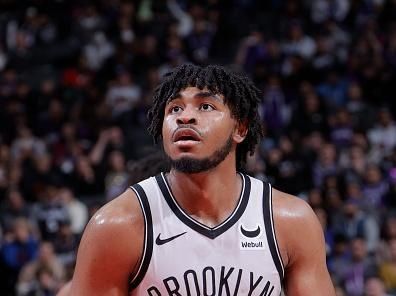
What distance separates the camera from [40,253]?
33.9 feet

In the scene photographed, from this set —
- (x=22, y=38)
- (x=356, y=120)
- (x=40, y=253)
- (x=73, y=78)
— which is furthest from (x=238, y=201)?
(x=22, y=38)

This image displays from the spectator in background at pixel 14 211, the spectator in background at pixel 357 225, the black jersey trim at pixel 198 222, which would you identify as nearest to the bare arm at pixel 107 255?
the black jersey trim at pixel 198 222

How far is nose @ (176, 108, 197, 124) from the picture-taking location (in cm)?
389

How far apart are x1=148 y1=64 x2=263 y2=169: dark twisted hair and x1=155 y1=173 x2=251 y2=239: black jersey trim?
8.8 inches

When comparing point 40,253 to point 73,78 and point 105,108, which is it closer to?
point 105,108

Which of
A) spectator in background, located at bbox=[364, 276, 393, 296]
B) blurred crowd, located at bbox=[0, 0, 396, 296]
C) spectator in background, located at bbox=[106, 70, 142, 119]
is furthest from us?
spectator in background, located at bbox=[106, 70, 142, 119]

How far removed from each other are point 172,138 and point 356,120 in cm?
963

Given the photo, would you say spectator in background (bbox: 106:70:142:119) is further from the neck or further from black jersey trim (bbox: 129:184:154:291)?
black jersey trim (bbox: 129:184:154:291)

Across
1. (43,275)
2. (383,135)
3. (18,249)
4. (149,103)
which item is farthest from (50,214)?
(383,135)

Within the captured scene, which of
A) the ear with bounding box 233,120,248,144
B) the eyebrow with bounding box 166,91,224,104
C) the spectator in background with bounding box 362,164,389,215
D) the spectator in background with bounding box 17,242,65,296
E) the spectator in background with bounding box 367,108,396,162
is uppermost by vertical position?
the eyebrow with bounding box 166,91,224,104

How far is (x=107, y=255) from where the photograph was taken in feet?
12.6

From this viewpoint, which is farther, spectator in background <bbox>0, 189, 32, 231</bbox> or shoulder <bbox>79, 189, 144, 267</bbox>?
spectator in background <bbox>0, 189, 32, 231</bbox>

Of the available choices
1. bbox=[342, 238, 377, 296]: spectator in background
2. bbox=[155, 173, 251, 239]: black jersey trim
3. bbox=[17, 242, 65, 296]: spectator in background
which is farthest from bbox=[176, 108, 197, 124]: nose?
bbox=[342, 238, 377, 296]: spectator in background

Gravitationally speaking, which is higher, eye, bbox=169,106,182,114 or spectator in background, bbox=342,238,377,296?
eye, bbox=169,106,182,114
